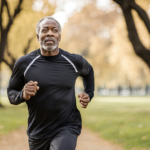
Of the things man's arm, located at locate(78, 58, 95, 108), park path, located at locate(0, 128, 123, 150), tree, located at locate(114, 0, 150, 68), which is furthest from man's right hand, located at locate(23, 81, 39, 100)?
tree, located at locate(114, 0, 150, 68)

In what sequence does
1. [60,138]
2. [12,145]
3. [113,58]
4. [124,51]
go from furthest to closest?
[113,58] < [124,51] < [12,145] < [60,138]

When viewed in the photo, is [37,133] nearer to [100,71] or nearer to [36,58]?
[36,58]

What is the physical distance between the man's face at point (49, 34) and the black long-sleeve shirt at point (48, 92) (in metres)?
0.14

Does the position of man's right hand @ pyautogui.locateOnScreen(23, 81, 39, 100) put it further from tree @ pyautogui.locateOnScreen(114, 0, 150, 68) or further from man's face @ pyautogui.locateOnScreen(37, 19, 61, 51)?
tree @ pyautogui.locateOnScreen(114, 0, 150, 68)

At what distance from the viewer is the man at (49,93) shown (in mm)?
3127

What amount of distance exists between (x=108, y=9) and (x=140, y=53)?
22539 mm

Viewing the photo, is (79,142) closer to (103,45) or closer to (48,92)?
(48,92)

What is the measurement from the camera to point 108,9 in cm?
3180

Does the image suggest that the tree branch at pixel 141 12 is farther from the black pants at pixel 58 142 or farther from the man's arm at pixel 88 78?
the black pants at pixel 58 142

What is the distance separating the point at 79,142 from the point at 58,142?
5.38m

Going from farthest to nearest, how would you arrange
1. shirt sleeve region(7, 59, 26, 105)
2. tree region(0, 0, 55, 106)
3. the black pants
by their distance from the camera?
tree region(0, 0, 55, 106) → shirt sleeve region(7, 59, 26, 105) → the black pants

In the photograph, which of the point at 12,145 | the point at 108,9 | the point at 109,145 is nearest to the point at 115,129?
the point at 109,145

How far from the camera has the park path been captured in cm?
745

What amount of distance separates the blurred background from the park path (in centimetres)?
36
